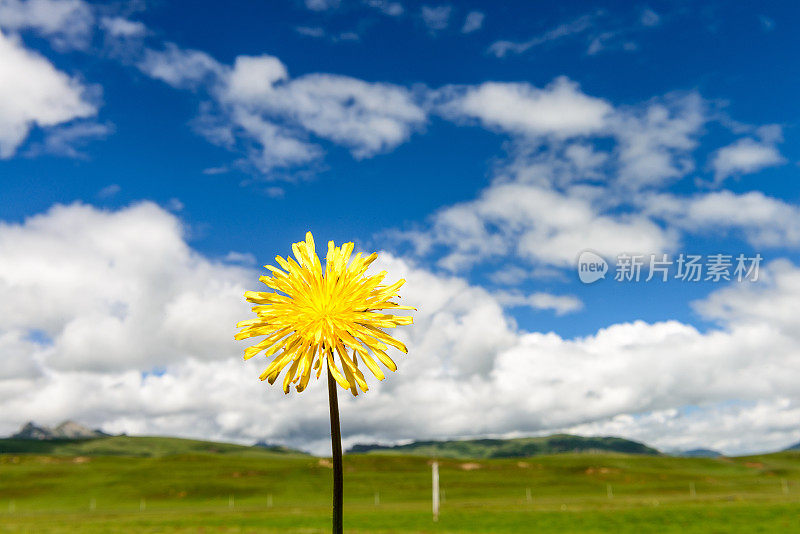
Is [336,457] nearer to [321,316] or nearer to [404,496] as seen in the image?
[321,316]

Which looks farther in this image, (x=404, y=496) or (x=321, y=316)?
(x=404, y=496)

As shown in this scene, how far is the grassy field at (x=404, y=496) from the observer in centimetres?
4222

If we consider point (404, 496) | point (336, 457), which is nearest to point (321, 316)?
point (336, 457)

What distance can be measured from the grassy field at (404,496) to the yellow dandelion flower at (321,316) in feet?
128

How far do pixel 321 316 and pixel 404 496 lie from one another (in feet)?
292

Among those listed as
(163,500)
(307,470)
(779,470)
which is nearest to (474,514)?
(163,500)

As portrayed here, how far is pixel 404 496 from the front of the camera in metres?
85.5

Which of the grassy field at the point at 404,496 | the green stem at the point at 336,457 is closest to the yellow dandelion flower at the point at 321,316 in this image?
the green stem at the point at 336,457

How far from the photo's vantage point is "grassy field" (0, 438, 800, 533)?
1662 inches

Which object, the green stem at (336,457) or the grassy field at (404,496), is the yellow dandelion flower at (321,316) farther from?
the grassy field at (404,496)

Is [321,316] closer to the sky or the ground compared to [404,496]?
closer to the sky

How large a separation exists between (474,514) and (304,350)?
5436cm

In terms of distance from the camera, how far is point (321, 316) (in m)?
1.98

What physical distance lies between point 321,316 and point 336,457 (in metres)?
0.45
